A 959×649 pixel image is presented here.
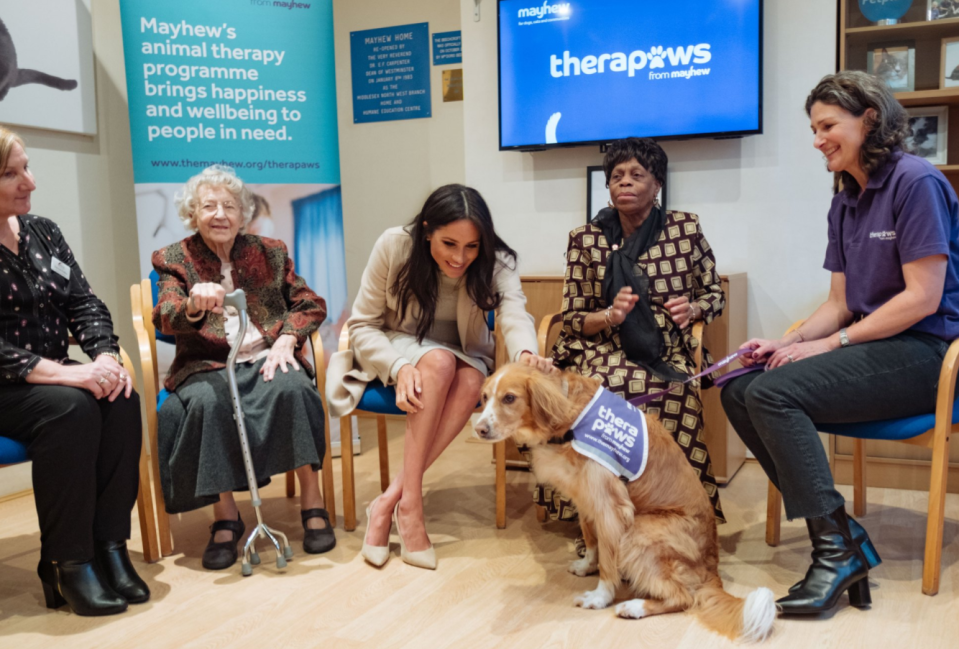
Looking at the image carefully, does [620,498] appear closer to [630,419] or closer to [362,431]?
[630,419]

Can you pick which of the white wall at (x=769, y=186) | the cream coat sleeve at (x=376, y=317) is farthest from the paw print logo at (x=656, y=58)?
the cream coat sleeve at (x=376, y=317)

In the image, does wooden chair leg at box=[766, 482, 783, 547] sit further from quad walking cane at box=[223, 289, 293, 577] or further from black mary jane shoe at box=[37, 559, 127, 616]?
black mary jane shoe at box=[37, 559, 127, 616]

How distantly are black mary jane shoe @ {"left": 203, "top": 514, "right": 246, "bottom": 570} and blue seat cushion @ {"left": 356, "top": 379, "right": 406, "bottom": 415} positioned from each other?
590mm

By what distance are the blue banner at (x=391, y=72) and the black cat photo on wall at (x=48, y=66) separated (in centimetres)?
173

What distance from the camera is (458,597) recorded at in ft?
7.54

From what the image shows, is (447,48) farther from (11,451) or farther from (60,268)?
(11,451)

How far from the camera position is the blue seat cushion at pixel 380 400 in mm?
2713

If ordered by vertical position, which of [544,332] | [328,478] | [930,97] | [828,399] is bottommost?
[328,478]

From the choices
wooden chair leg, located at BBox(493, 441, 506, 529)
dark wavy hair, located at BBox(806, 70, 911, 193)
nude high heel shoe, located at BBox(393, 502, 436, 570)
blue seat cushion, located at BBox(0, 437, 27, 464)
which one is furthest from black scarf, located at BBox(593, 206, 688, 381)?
blue seat cushion, located at BBox(0, 437, 27, 464)

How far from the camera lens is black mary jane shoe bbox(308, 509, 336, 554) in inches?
105

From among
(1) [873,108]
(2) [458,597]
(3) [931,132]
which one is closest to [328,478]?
(2) [458,597]

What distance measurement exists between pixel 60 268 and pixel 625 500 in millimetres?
1870

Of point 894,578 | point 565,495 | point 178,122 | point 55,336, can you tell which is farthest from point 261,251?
point 894,578

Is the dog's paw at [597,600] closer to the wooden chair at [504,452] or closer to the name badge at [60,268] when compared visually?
the wooden chair at [504,452]
